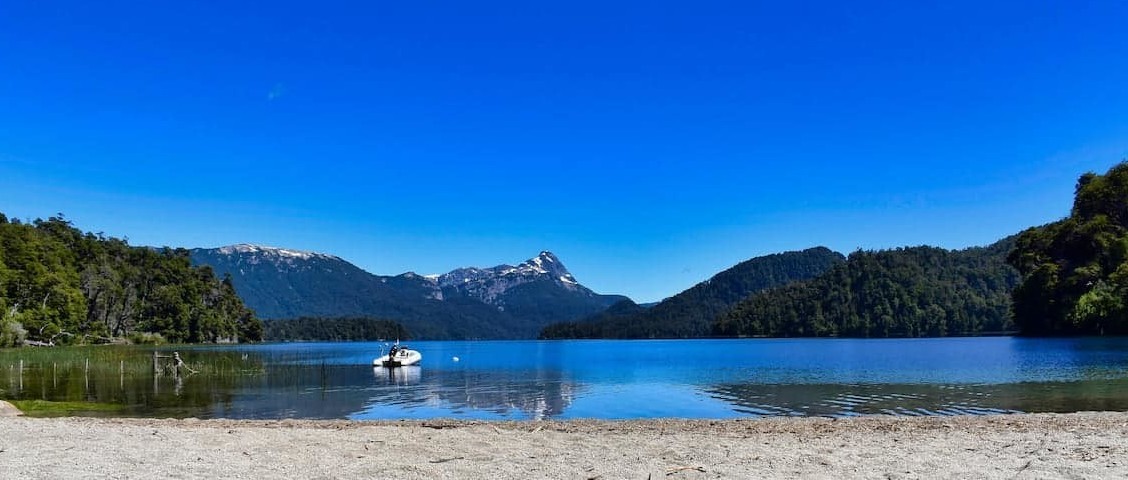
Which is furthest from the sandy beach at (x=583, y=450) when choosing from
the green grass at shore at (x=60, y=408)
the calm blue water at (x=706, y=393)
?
the calm blue water at (x=706, y=393)

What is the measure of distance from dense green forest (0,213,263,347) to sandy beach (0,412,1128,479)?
290ft

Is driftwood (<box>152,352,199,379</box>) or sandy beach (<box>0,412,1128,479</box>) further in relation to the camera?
driftwood (<box>152,352,199,379</box>)

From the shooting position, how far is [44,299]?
102m

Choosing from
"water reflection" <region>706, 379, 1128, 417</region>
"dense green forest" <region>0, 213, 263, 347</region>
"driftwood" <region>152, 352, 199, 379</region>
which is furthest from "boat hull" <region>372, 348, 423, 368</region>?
"dense green forest" <region>0, 213, 263, 347</region>

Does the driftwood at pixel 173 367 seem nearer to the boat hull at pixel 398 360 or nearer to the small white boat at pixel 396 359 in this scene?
the small white boat at pixel 396 359

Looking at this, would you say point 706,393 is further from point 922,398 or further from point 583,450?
point 583,450

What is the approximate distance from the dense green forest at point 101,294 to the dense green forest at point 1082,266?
138872mm

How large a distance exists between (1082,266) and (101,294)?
547 feet

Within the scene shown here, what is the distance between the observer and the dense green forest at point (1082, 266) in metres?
95.0

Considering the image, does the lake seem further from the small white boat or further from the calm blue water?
the small white boat

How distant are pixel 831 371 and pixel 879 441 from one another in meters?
38.1

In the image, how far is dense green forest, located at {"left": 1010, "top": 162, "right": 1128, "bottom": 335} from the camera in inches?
3740

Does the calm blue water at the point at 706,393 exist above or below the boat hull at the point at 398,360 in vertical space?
above

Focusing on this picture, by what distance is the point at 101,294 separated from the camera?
439 ft
